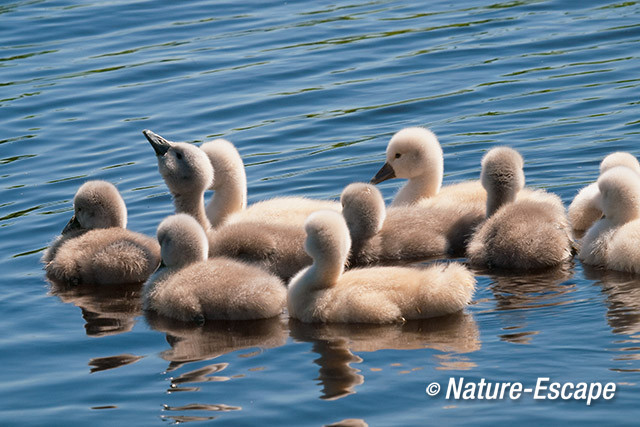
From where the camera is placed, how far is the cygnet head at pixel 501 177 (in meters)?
9.48

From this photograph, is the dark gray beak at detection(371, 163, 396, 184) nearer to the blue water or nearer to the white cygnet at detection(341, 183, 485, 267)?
the blue water

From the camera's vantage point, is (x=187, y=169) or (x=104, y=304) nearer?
(x=104, y=304)

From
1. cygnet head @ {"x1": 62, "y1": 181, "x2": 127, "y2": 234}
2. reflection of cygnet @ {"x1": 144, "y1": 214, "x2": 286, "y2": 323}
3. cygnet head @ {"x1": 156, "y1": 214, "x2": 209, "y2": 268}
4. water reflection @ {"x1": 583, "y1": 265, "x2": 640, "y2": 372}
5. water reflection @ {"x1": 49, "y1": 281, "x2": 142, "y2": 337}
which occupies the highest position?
cygnet head @ {"x1": 62, "y1": 181, "x2": 127, "y2": 234}

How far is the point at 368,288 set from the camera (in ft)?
26.7

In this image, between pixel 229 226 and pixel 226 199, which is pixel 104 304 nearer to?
pixel 229 226

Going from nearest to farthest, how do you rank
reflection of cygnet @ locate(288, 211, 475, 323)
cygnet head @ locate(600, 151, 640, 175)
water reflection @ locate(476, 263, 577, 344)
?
water reflection @ locate(476, 263, 577, 344), reflection of cygnet @ locate(288, 211, 475, 323), cygnet head @ locate(600, 151, 640, 175)

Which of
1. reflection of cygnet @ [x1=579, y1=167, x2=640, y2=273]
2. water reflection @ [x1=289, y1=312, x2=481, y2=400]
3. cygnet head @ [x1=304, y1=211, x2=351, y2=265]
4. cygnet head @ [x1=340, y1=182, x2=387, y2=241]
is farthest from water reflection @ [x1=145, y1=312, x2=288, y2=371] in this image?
reflection of cygnet @ [x1=579, y1=167, x2=640, y2=273]

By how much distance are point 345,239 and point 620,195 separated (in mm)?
2003

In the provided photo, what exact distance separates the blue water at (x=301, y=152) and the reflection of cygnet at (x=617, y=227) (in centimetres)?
14

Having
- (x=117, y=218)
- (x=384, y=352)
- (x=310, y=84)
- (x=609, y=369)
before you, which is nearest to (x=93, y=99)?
(x=310, y=84)

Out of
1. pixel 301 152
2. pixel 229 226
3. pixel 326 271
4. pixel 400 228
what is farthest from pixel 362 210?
pixel 301 152

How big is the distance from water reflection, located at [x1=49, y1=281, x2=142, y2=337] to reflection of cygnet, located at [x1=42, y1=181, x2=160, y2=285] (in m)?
0.08

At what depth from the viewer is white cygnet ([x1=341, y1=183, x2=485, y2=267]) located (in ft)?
30.8

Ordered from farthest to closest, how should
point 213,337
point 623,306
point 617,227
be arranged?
point 617,227 < point 213,337 < point 623,306
